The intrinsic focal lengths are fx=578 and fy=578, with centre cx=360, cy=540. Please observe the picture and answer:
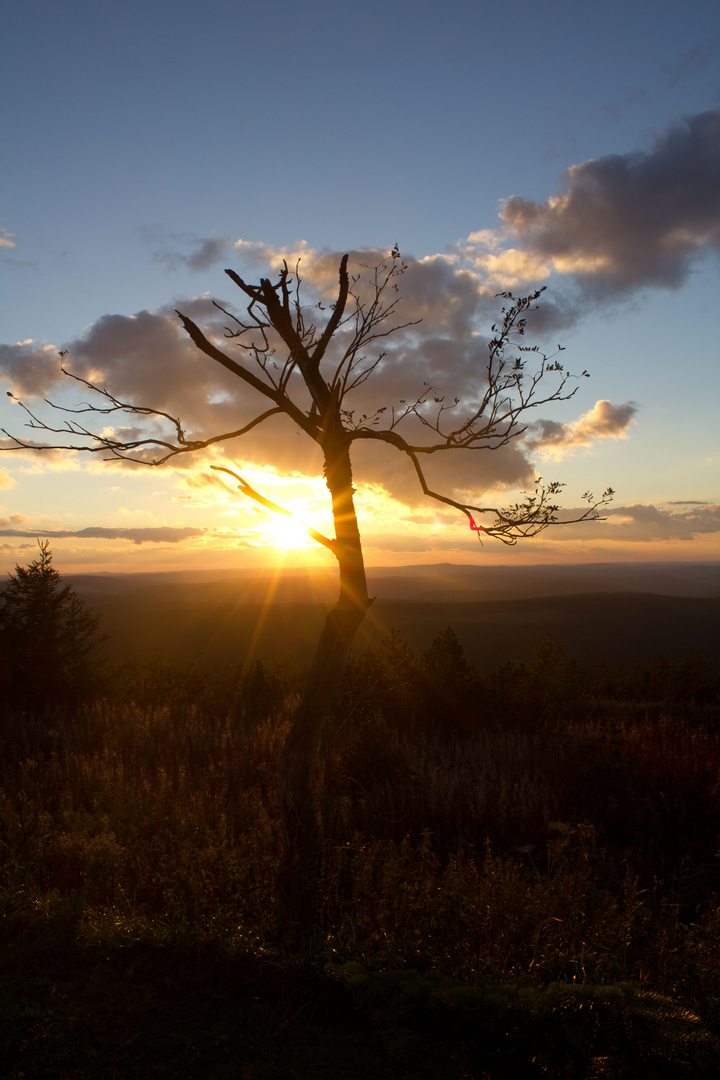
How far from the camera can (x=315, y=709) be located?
4.19m

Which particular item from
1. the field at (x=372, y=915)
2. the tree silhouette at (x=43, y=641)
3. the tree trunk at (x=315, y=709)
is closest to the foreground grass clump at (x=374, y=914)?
the field at (x=372, y=915)

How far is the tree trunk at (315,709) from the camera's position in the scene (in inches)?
156

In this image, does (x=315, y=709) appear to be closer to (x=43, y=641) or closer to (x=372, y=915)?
(x=372, y=915)

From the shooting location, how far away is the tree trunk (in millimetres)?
3953

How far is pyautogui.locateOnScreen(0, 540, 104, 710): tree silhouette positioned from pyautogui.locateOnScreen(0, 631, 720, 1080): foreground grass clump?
411 centimetres

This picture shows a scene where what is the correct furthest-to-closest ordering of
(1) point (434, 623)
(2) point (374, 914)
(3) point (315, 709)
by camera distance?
1. (1) point (434, 623)
2. (3) point (315, 709)
3. (2) point (374, 914)

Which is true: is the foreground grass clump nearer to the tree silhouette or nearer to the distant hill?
the tree silhouette

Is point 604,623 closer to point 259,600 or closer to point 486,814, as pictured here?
point 259,600

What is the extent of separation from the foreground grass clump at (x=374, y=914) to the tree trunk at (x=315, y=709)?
26 centimetres

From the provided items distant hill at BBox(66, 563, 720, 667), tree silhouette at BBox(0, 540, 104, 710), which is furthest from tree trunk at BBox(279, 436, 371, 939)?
distant hill at BBox(66, 563, 720, 667)

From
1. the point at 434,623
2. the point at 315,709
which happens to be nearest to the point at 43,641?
the point at 315,709

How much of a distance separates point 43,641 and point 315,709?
11423 mm

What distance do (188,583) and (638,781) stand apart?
7001 inches

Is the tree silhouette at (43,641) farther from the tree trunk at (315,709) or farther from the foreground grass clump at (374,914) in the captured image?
the tree trunk at (315,709)
